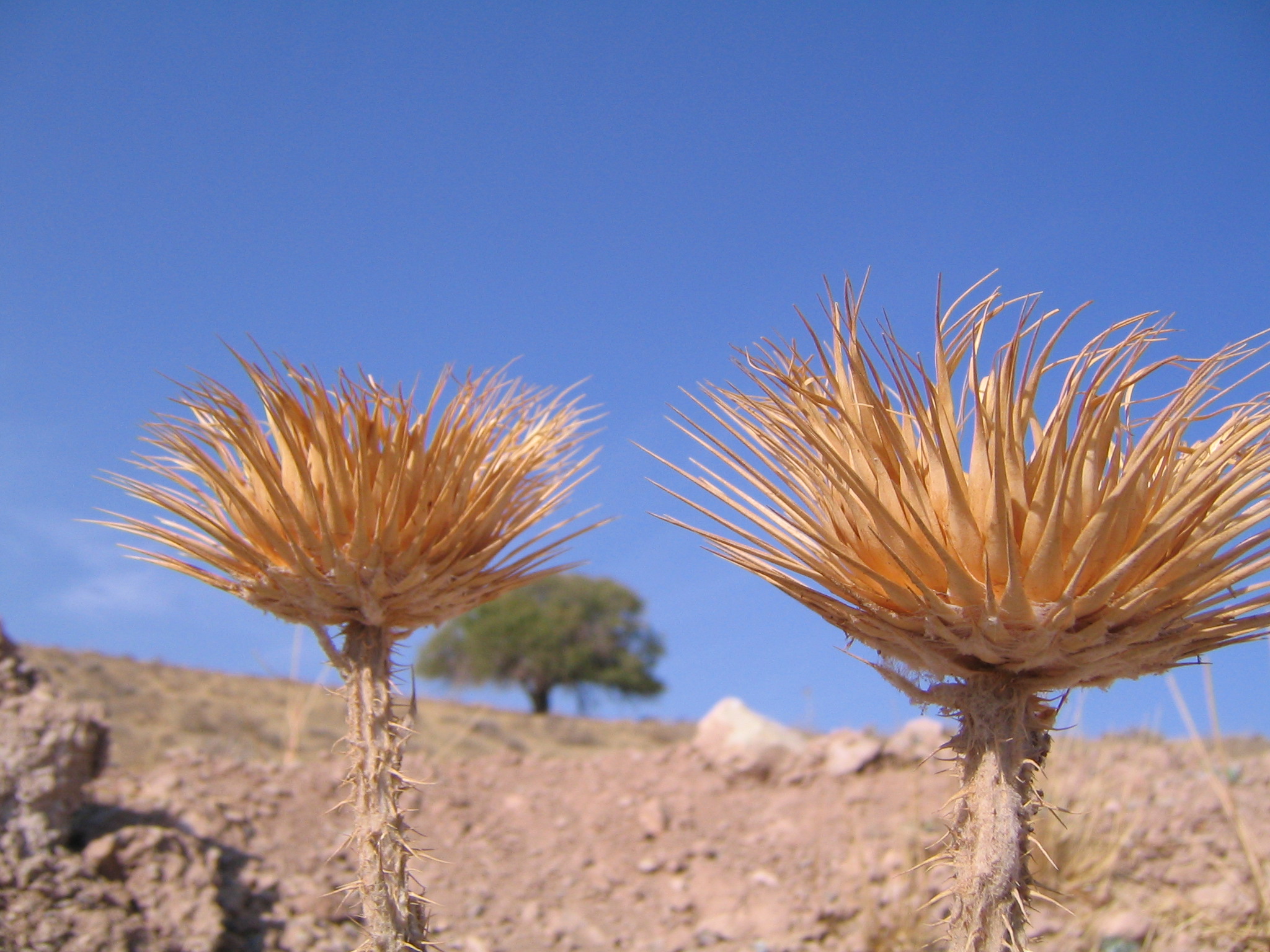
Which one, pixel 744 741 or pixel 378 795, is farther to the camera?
pixel 744 741

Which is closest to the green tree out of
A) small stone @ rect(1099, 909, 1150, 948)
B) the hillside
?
the hillside

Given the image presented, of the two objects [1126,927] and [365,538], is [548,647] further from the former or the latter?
[365,538]

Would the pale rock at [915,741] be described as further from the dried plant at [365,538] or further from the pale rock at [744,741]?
the dried plant at [365,538]

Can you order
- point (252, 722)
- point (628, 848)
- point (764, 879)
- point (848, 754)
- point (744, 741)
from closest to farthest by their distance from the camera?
point (764, 879) → point (628, 848) → point (848, 754) → point (744, 741) → point (252, 722)

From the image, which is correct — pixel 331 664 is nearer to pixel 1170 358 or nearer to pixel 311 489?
pixel 311 489

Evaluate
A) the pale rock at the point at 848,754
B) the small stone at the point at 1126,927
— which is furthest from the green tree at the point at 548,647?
the small stone at the point at 1126,927

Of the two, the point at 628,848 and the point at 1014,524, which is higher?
the point at 1014,524

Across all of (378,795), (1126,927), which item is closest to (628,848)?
(1126,927)
